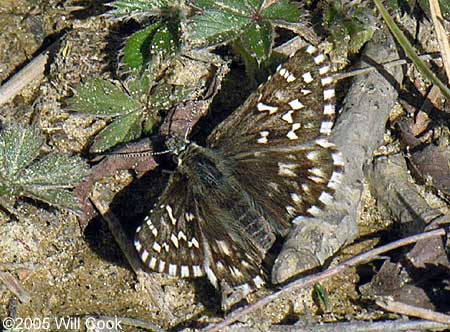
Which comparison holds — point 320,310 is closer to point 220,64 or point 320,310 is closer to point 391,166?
point 391,166

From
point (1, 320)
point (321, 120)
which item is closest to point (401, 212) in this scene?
point (321, 120)

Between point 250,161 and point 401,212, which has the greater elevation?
point 250,161

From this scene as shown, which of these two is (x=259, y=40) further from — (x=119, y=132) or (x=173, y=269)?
(x=173, y=269)

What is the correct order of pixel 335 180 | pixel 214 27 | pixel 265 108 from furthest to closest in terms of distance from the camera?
pixel 214 27 < pixel 265 108 < pixel 335 180

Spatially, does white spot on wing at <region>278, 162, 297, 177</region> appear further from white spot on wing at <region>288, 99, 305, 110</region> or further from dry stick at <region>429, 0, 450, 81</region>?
dry stick at <region>429, 0, 450, 81</region>

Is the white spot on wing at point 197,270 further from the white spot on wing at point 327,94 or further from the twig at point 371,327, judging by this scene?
the white spot on wing at point 327,94

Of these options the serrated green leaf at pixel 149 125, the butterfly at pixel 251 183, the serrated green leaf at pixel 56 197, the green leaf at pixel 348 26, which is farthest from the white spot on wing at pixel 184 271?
the green leaf at pixel 348 26

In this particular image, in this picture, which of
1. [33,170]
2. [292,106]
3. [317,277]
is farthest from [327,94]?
[33,170]
